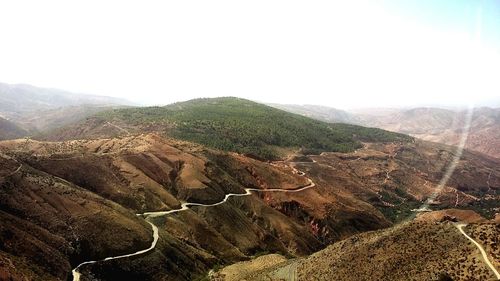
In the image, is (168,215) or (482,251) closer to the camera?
(482,251)

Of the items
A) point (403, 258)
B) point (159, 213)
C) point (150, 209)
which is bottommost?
point (159, 213)

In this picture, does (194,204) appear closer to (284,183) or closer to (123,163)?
(123,163)

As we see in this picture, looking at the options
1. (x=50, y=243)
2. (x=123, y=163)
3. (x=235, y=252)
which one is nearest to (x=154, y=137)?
(x=123, y=163)

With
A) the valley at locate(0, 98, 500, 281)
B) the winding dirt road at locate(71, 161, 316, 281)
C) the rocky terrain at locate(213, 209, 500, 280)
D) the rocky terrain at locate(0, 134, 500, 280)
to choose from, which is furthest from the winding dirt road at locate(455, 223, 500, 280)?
the winding dirt road at locate(71, 161, 316, 281)

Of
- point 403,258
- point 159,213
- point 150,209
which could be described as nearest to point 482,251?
point 403,258

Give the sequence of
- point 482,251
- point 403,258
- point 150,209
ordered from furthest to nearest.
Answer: point 150,209 → point 403,258 → point 482,251

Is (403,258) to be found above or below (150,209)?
above

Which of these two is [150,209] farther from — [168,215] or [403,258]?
[403,258]

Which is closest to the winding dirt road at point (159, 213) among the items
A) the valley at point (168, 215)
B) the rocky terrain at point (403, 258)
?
the valley at point (168, 215)

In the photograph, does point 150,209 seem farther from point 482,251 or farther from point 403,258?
point 482,251

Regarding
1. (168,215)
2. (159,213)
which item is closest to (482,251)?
(168,215)

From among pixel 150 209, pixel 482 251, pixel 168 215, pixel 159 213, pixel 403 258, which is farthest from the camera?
pixel 150 209
